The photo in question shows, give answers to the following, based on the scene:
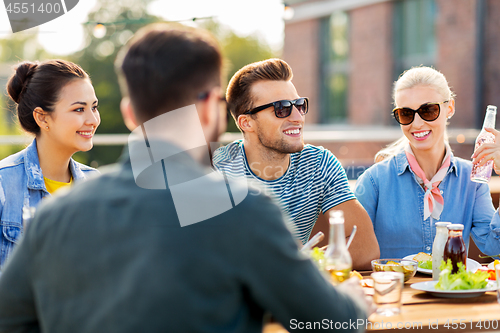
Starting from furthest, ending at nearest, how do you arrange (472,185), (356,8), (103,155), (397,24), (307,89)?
(103,155)
(307,89)
(356,8)
(397,24)
(472,185)

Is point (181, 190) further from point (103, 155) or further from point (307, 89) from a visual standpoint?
point (103, 155)

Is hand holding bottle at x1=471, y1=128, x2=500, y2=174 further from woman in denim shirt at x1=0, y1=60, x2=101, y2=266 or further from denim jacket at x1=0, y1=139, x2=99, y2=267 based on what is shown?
denim jacket at x1=0, y1=139, x2=99, y2=267

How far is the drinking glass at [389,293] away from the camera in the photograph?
5.51ft

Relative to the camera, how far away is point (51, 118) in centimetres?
283

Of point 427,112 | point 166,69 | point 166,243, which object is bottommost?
point 166,243

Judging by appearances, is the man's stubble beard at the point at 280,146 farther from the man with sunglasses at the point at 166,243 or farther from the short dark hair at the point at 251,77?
the man with sunglasses at the point at 166,243

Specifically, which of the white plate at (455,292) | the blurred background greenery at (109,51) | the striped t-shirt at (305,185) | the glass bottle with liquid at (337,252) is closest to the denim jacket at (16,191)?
the striped t-shirt at (305,185)

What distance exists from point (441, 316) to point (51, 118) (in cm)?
225

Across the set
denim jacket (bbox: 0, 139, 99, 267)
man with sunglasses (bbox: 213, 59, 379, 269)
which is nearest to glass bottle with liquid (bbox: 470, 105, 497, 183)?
man with sunglasses (bbox: 213, 59, 379, 269)

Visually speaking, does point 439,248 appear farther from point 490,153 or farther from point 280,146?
point 280,146

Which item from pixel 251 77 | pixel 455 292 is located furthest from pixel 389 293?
pixel 251 77

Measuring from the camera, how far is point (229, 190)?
3.44 feet

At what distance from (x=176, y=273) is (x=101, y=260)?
171mm

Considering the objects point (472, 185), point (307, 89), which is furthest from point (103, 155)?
point (472, 185)
